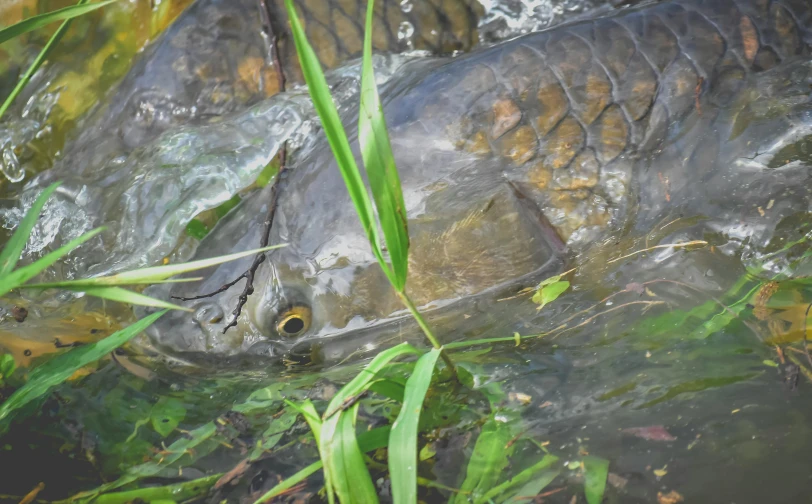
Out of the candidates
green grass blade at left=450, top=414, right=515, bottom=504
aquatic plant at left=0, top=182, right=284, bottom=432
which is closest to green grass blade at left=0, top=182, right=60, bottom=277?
aquatic plant at left=0, top=182, right=284, bottom=432

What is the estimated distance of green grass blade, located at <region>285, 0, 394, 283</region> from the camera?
150 cm

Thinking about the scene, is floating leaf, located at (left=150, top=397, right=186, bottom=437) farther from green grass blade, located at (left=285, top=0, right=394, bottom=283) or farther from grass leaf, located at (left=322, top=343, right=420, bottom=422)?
green grass blade, located at (left=285, top=0, right=394, bottom=283)

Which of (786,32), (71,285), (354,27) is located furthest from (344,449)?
(354,27)

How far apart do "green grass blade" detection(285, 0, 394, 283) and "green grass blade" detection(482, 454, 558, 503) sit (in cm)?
59

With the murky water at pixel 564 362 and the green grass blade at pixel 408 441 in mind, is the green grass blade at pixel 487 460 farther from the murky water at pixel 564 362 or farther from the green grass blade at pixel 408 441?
the green grass blade at pixel 408 441

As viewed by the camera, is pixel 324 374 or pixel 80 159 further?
pixel 80 159

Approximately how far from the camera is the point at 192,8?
355cm

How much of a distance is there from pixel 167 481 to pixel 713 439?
1289 mm

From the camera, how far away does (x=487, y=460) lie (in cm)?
165

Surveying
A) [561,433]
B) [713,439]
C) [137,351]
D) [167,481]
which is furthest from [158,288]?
[713,439]

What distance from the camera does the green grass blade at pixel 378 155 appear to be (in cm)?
155

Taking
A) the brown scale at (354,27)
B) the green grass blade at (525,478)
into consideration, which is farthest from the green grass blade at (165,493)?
the brown scale at (354,27)

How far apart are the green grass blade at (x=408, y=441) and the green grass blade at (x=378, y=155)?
296 millimetres

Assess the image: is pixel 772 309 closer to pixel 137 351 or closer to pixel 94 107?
pixel 137 351
